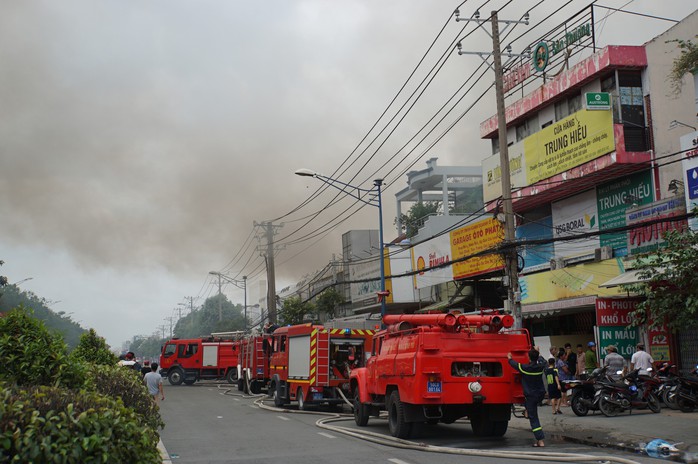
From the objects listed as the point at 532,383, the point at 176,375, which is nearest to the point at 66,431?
the point at 532,383

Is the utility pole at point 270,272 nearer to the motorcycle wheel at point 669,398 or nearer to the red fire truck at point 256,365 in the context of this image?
the red fire truck at point 256,365

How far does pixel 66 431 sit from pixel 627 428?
471 inches

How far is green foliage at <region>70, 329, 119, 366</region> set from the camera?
1814 cm

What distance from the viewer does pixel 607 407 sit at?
1662 cm

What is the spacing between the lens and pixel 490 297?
3469cm

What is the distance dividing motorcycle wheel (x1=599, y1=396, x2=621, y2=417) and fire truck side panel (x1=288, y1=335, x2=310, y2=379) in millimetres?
8456

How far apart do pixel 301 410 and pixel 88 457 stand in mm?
17269

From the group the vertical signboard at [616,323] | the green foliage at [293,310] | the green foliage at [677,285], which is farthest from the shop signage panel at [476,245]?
the green foliage at [293,310]

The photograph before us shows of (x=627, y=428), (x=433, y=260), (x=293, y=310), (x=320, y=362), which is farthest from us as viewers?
(x=293, y=310)

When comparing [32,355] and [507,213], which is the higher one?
[507,213]

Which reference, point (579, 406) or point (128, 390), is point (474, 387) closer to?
point (579, 406)

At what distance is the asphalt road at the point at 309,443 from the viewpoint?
11.5 m

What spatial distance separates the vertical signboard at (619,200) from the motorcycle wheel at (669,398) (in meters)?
8.06

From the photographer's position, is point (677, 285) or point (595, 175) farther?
point (595, 175)
